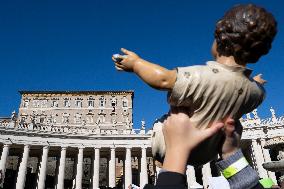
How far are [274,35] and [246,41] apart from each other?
11.1 inches

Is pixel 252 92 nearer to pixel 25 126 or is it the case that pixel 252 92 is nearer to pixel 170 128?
pixel 170 128

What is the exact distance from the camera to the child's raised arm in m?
2.71

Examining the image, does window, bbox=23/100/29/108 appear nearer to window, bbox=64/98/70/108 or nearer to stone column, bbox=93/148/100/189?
window, bbox=64/98/70/108

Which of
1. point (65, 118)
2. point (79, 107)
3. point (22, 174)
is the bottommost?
point (22, 174)

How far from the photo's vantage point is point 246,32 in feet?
9.44

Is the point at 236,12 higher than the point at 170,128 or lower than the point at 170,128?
higher

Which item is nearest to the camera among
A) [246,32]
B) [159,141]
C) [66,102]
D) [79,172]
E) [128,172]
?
[246,32]

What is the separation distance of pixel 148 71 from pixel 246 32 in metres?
0.98

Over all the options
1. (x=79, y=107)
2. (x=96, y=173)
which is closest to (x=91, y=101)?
(x=79, y=107)

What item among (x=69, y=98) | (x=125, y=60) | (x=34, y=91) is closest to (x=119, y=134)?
(x=69, y=98)

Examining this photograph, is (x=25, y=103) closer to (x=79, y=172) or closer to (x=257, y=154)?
(x=79, y=172)

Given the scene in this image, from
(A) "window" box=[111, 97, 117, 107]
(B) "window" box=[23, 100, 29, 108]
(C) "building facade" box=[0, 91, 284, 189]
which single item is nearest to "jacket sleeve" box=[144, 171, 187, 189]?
(C) "building facade" box=[0, 91, 284, 189]

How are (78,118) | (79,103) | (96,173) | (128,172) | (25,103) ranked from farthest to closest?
(79,103), (25,103), (78,118), (128,172), (96,173)

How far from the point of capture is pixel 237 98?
288 centimetres
